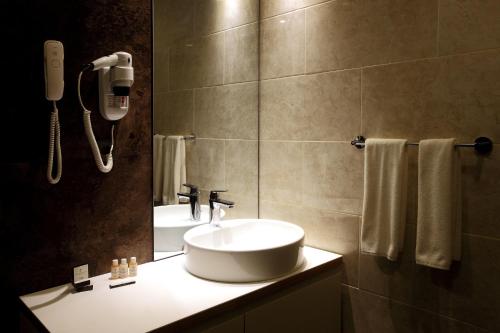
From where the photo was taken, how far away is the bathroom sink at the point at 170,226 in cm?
167

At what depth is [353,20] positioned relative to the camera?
5.51ft

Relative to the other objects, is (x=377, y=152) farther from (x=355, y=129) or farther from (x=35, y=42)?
(x=35, y=42)

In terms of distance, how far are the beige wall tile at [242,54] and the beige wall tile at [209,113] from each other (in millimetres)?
119

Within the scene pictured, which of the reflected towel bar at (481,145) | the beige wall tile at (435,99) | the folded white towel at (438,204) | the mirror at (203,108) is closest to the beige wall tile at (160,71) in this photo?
the mirror at (203,108)

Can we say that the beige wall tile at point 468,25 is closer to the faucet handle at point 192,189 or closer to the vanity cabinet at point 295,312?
the vanity cabinet at point 295,312

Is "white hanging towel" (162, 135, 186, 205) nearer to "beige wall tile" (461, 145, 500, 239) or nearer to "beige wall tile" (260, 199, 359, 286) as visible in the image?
"beige wall tile" (260, 199, 359, 286)

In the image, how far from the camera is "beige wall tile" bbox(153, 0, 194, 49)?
5.26 feet

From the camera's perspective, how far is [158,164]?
163cm

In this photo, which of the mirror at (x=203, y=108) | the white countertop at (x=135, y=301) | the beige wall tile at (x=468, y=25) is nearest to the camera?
the white countertop at (x=135, y=301)

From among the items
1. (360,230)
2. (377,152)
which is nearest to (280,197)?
(360,230)

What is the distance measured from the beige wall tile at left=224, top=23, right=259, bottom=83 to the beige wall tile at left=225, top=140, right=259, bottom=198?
35 centimetres

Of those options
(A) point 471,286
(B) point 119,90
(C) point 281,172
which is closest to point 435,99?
(A) point 471,286

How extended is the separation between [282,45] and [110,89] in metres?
0.95

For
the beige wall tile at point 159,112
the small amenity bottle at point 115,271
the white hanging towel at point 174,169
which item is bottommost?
the small amenity bottle at point 115,271
